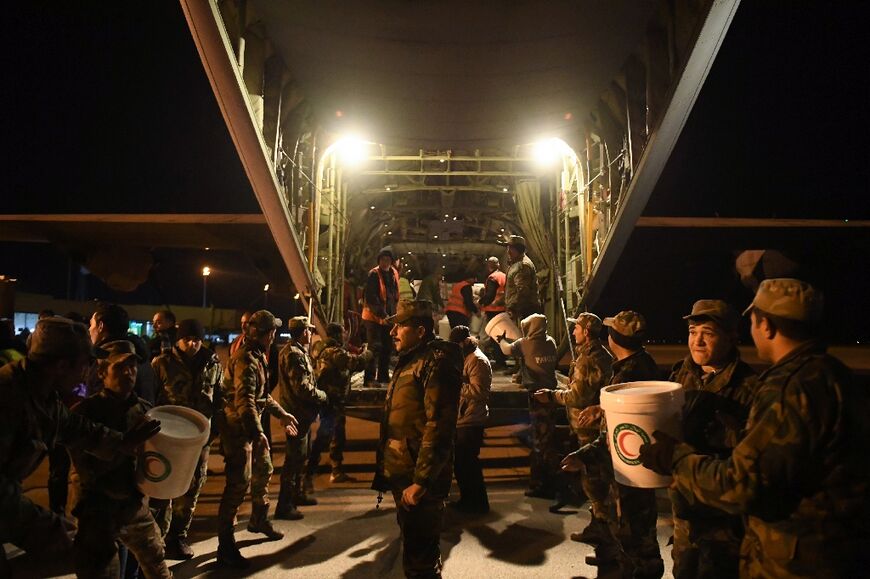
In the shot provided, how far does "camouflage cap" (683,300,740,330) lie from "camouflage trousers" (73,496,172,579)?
3.41 metres

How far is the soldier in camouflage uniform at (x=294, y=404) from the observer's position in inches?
221

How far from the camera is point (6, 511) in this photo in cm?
211

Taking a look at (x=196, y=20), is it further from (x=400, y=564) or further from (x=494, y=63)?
(x=400, y=564)

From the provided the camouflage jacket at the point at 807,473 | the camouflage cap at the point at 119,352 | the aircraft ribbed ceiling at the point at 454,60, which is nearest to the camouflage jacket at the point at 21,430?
the camouflage cap at the point at 119,352

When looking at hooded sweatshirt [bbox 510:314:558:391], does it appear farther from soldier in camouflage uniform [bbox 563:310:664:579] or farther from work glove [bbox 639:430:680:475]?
work glove [bbox 639:430:680:475]

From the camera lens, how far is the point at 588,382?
15.3ft

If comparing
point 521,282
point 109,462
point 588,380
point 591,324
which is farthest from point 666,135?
point 109,462

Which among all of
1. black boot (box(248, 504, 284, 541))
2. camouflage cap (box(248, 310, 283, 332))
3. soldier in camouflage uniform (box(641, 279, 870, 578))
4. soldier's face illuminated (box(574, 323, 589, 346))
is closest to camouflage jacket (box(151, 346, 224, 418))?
camouflage cap (box(248, 310, 283, 332))

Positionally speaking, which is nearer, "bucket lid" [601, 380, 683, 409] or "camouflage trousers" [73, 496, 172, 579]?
"bucket lid" [601, 380, 683, 409]

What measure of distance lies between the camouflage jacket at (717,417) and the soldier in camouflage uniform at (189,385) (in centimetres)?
386

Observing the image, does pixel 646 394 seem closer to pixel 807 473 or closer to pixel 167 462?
pixel 807 473

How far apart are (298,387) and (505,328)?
368 cm

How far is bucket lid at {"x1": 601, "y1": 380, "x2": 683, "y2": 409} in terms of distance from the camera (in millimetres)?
2535

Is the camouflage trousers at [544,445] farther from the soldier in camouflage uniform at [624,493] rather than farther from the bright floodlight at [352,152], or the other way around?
the bright floodlight at [352,152]
